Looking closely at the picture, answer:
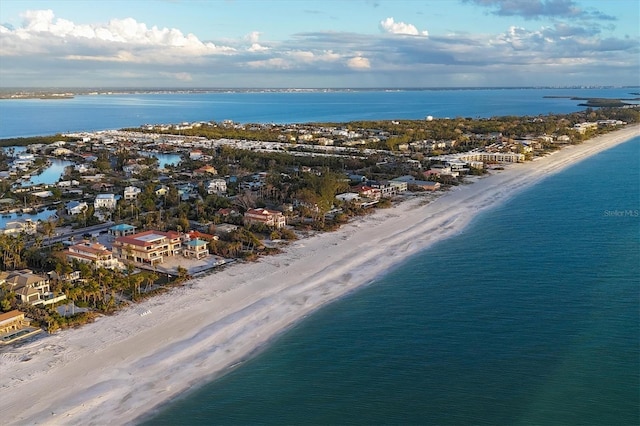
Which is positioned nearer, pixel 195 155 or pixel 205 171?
Result: pixel 205 171

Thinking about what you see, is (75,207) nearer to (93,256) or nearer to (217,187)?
(217,187)

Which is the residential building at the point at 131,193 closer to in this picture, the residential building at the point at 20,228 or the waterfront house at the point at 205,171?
the residential building at the point at 20,228

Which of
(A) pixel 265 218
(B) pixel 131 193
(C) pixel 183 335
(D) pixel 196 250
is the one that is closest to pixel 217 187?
(B) pixel 131 193

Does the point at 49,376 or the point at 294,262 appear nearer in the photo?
the point at 49,376

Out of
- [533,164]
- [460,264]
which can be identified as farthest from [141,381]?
[533,164]

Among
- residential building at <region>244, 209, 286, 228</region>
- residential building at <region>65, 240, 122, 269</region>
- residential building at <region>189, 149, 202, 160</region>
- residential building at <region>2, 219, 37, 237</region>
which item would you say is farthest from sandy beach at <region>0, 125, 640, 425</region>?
residential building at <region>189, 149, 202, 160</region>

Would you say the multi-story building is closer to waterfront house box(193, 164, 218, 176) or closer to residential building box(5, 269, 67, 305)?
residential building box(5, 269, 67, 305)

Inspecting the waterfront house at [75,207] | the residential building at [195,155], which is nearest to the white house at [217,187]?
the waterfront house at [75,207]

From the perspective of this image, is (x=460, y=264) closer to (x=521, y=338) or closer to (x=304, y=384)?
(x=521, y=338)
